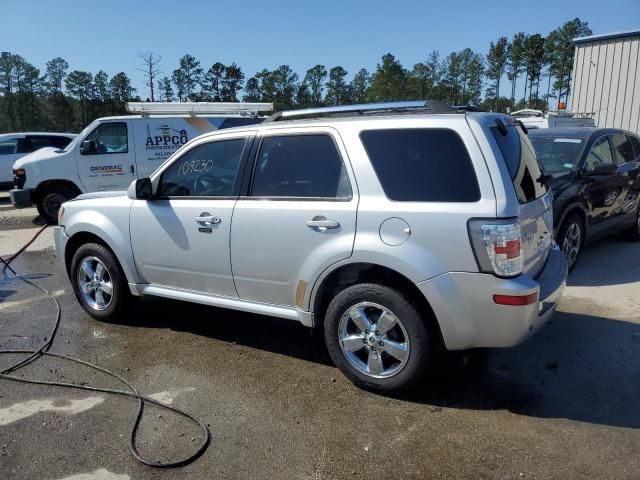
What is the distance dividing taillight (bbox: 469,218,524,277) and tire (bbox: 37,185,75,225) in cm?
1009

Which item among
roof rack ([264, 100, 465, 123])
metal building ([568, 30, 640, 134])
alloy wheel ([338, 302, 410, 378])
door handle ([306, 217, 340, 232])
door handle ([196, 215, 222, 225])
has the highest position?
metal building ([568, 30, 640, 134])

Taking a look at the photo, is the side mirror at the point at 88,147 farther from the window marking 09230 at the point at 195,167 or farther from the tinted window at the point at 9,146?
the window marking 09230 at the point at 195,167

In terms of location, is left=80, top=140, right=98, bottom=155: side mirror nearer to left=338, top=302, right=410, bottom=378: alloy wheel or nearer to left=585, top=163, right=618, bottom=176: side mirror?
left=338, top=302, right=410, bottom=378: alloy wheel

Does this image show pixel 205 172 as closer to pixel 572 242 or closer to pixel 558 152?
pixel 572 242

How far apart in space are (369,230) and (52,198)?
9676mm

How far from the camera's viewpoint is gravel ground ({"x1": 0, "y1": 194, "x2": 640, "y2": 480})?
287cm

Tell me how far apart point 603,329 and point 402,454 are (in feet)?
8.90

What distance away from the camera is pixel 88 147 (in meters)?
10.7

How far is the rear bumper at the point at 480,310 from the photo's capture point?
3.08m

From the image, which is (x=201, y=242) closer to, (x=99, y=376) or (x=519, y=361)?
(x=99, y=376)

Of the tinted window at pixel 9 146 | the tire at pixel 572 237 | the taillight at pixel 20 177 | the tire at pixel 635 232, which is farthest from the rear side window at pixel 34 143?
the tire at pixel 635 232

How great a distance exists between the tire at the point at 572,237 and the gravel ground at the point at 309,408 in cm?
106

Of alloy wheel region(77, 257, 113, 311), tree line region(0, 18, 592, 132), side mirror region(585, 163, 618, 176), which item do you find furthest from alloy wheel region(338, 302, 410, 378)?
tree line region(0, 18, 592, 132)

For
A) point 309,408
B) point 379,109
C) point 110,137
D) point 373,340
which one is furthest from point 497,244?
point 110,137
